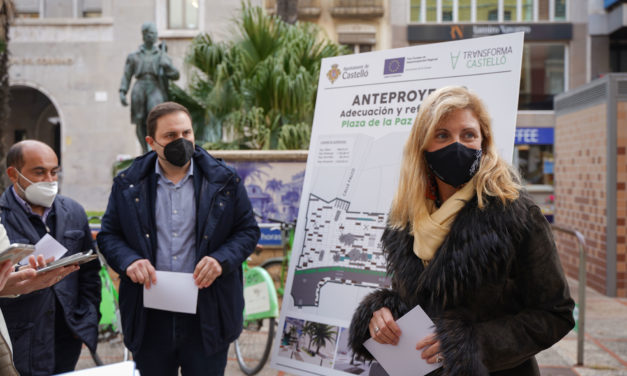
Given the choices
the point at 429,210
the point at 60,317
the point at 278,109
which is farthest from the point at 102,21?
the point at 429,210

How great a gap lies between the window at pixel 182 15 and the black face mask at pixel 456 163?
762 inches

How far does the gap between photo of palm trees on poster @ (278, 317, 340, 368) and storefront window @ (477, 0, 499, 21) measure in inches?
869

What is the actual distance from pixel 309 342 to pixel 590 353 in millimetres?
3300

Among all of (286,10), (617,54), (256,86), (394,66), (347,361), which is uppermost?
(617,54)

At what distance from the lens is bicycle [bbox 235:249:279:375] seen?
480cm

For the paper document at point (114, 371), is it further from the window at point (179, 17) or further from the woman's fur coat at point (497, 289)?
the window at point (179, 17)

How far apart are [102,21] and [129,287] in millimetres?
19387

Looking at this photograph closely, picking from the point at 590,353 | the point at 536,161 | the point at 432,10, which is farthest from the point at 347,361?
the point at 432,10

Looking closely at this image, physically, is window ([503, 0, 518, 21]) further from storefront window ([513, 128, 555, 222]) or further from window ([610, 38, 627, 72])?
storefront window ([513, 128, 555, 222])

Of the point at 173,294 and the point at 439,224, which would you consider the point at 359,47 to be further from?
the point at 439,224

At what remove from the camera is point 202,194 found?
277cm

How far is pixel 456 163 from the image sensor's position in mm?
1879

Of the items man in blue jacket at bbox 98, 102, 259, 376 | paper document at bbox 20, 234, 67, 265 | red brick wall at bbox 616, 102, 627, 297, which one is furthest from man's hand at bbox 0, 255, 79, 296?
red brick wall at bbox 616, 102, 627, 297

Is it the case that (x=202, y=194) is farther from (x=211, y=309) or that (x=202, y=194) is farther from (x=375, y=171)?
(x=375, y=171)
